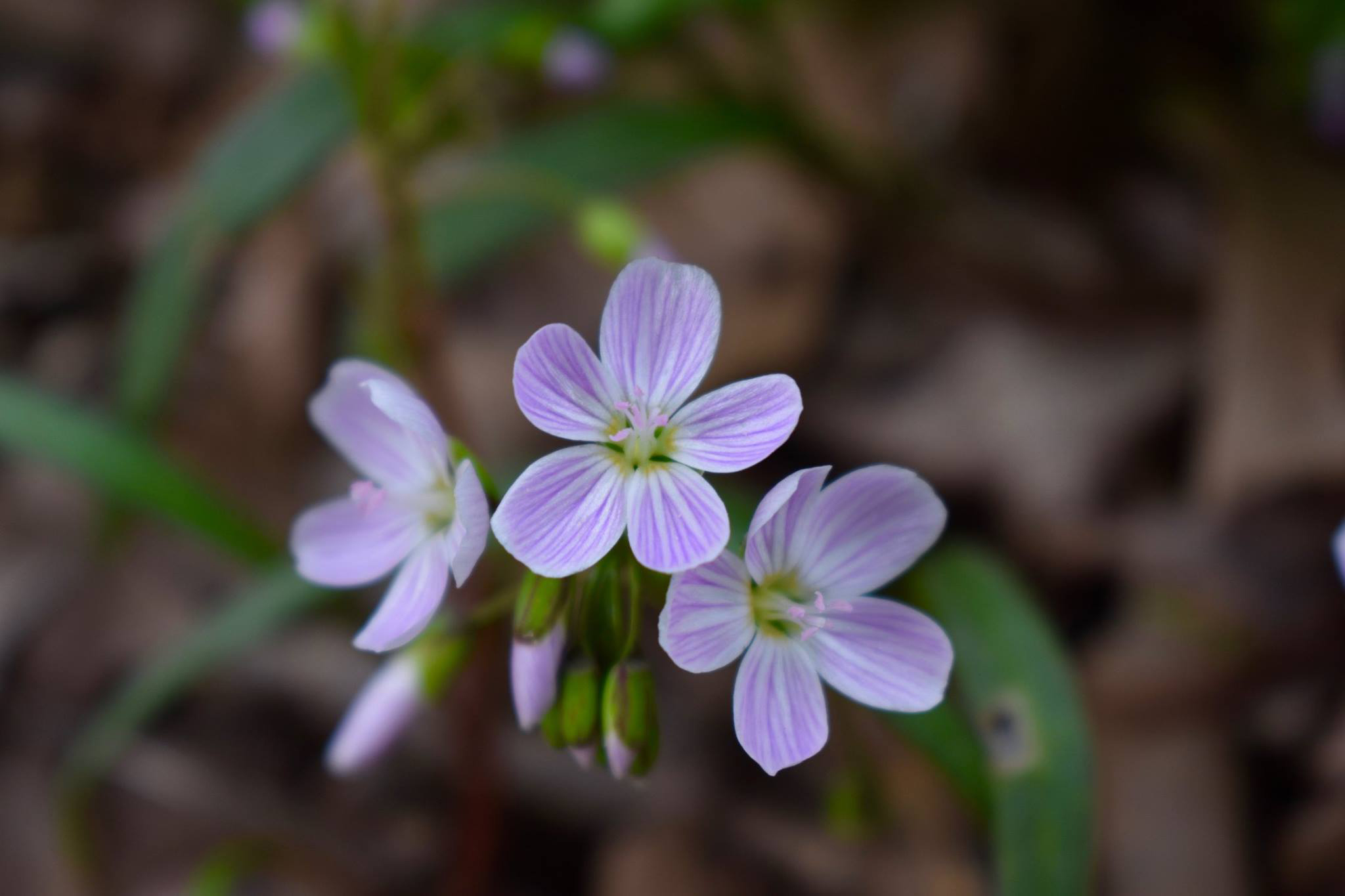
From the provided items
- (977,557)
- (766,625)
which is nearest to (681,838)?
(977,557)

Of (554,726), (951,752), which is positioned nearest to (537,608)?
(554,726)

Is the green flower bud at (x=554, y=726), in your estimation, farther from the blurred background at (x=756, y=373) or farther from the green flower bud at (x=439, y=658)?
the blurred background at (x=756, y=373)

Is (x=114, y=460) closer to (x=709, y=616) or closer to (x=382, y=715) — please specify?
(x=382, y=715)

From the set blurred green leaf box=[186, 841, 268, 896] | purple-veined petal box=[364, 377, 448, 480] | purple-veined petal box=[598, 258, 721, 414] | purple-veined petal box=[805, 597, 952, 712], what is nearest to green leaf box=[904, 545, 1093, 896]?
purple-veined petal box=[805, 597, 952, 712]

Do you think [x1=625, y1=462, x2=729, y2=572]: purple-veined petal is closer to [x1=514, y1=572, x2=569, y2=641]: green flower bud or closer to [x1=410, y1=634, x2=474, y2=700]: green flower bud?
[x1=514, y1=572, x2=569, y2=641]: green flower bud

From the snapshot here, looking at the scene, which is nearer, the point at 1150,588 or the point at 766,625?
the point at 766,625

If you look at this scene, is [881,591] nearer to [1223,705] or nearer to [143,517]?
[1223,705]
